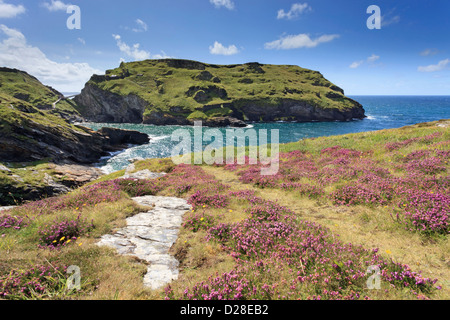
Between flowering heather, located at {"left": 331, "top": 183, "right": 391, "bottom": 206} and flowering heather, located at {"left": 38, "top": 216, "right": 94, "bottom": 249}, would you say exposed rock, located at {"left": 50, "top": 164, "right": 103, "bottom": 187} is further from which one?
flowering heather, located at {"left": 331, "top": 183, "right": 391, "bottom": 206}

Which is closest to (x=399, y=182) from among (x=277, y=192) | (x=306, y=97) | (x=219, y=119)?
(x=277, y=192)

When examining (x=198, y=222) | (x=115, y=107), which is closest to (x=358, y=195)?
A: (x=198, y=222)

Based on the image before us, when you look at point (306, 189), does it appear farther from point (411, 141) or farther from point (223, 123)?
point (223, 123)

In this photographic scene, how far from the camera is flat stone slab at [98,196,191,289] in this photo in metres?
6.21

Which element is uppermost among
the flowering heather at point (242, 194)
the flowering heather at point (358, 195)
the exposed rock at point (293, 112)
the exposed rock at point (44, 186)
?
the exposed rock at point (293, 112)

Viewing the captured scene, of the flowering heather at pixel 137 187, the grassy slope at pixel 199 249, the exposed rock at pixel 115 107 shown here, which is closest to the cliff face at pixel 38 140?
the flowering heather at pixel 137 187

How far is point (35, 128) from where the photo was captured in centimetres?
4919

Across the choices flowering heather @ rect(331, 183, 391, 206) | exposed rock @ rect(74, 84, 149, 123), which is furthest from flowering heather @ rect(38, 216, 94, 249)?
exposed rock @ rect(74, 84, 149, 123)

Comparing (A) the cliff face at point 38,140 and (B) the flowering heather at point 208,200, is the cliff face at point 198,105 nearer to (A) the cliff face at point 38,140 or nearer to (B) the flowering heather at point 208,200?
(A) the cliff face at point 38,140

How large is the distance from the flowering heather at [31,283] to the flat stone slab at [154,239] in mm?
1998

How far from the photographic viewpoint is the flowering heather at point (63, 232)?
275 inches

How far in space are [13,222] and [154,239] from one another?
5.70m

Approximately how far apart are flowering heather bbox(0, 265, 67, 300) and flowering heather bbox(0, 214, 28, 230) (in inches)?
145

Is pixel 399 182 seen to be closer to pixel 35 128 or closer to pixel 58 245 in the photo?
pixel 58 245
